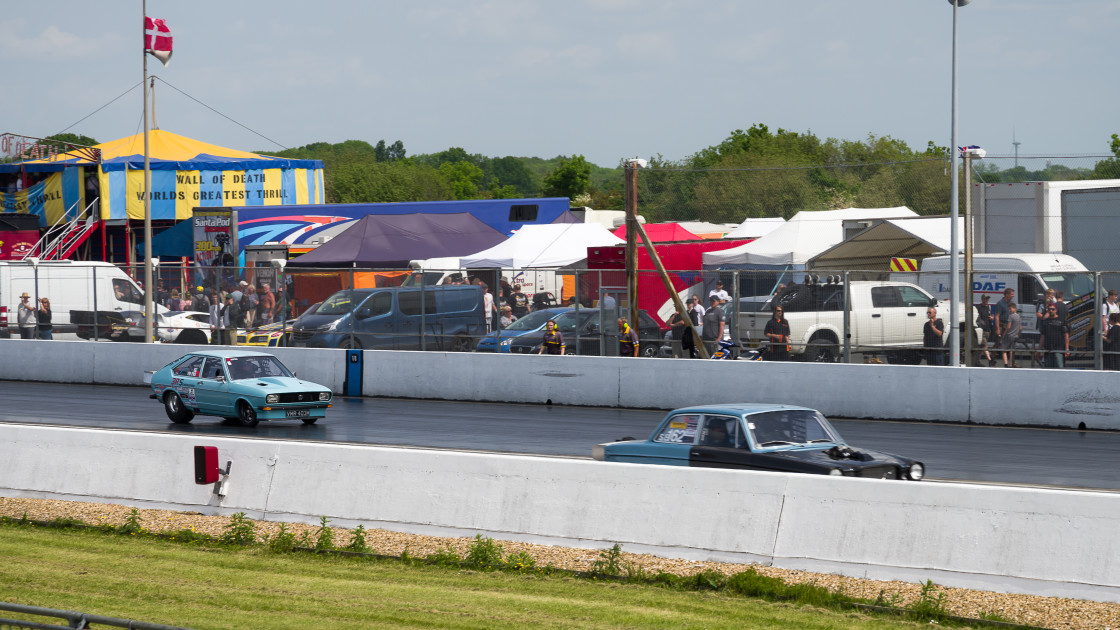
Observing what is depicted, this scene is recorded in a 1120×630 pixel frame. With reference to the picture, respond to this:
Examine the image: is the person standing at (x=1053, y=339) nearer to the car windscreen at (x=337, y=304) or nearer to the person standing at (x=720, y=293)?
the person standing at (x=720, y=293)

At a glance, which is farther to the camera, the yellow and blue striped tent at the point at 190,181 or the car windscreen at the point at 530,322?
the yellow and blue striped tent at the point at 190,181

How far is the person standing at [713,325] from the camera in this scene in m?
22.2

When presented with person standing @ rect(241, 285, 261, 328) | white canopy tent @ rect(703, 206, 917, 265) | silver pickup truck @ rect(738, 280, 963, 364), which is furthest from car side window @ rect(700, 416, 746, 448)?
white canopy tent @ rect(703, 206, 917, 265)

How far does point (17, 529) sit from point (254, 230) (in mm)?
30128

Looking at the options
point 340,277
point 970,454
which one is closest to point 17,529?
point 970,454

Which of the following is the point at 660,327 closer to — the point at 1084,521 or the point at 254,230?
the point at 1084,521

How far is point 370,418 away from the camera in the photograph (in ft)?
63.1

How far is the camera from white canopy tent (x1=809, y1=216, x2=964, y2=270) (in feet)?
94.1

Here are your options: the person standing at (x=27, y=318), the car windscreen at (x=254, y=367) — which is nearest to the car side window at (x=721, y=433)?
the car windscreen at (x=254, y=367)

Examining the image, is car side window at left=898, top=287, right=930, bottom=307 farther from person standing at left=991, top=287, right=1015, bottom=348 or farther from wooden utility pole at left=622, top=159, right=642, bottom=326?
wooden utility pole at left=622, top=159, right=642, bottom=326

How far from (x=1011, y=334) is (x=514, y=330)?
33.3 feet

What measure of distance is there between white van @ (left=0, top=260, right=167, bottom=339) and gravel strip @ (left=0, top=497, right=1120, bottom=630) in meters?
17.0

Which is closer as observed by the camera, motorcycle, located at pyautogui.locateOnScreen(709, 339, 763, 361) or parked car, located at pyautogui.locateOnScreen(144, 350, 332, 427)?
parked car, located at pyautogui.locateOnScreen(144, 350, 332, 427)

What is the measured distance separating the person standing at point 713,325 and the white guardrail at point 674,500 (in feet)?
18.6
